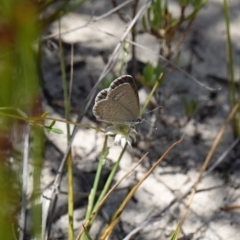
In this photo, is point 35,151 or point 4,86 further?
Result: point 35,151

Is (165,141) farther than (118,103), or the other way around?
(165,141)

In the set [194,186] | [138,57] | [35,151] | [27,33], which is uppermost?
[138,57]

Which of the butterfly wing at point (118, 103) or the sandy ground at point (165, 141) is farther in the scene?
the sandy ground at point (165, 141)

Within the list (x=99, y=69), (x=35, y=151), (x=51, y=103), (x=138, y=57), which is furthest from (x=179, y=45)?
(x=35, y=151)

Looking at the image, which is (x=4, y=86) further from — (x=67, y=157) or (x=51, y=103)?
(x=51, y=103)

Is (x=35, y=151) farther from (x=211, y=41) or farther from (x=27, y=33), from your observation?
(x=211, y=41)

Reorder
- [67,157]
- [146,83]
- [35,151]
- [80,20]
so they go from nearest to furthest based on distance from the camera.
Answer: [35,151]
[67,157]
[146,83]
[80,20]

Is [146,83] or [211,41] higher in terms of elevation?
[211,41]

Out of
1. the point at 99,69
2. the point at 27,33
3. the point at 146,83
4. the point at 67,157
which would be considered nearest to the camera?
the point at 27,33

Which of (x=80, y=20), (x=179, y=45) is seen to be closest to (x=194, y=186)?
(x=179, y=45)

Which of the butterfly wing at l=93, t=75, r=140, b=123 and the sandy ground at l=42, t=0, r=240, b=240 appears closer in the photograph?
the butterfly wing at l=93, t=75, r=140, b=123
